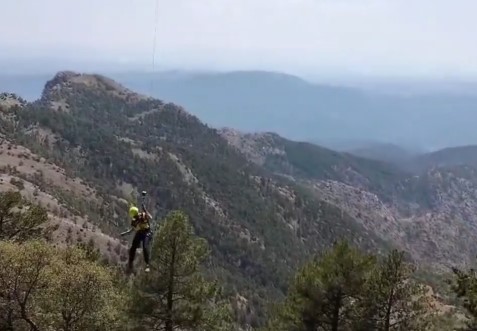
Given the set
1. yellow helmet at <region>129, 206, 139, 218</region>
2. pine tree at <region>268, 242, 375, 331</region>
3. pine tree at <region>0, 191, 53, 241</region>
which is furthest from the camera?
pine tree at <region>0, 191, 53, 241</region>

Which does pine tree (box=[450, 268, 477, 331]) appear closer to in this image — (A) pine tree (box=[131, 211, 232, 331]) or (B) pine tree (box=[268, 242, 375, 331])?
(B) pine tree (box=[268, 242, 375, 331])

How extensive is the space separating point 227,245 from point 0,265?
168m

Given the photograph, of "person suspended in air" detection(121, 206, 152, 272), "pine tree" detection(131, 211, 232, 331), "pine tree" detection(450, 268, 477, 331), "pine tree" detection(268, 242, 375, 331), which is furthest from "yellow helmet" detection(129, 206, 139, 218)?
"pine tree" detection(450, 268, 477, 331)

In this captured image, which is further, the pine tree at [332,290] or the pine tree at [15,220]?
the pine tree at [15,220]

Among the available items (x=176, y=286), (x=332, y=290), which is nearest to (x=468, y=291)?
(x=332, y=290)

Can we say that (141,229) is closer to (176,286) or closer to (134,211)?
(134,211)

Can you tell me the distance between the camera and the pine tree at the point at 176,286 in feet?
97.0

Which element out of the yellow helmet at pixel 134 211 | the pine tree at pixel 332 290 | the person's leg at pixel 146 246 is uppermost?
the yellow helmet at pixel 134 211

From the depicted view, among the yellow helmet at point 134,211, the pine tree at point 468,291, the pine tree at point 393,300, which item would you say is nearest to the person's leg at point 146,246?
the yellow helmet at point 134,211

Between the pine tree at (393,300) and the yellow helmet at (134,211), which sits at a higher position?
the yellow helmet at (134,211)

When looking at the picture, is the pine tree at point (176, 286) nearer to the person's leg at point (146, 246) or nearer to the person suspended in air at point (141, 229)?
the person's leg at point (146, 246)

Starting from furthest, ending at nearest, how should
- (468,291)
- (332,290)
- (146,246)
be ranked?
1. (332,290)
2. (468,291)
3. (146,246)

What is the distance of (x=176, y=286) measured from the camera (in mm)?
30172

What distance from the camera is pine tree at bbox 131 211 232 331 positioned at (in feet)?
97.0
